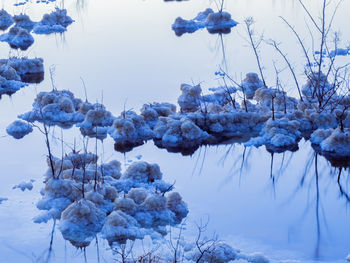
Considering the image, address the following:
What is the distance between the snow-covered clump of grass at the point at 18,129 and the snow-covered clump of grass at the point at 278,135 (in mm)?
4132

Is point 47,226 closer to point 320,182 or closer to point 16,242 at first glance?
point 16,242

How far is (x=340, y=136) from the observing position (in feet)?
33.9

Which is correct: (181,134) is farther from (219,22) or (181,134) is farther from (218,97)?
(219,22)

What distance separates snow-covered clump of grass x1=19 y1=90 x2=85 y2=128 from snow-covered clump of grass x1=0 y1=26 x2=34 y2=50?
6.44 metres

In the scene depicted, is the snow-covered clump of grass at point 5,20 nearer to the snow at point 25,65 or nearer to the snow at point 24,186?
the snow at point 25,65

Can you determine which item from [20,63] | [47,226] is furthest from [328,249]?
[20,63]

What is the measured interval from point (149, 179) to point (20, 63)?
772 cm

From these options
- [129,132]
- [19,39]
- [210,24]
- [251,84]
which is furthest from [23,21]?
[129,132]

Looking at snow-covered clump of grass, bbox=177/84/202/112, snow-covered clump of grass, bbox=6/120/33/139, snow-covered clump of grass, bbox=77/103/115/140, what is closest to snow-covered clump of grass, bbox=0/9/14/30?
snow-covered clump of grass, bbox=6/120/33/139

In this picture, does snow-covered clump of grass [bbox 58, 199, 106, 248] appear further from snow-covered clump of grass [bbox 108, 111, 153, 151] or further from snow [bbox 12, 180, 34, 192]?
snow-covered clump of grass [bbox 108, 111, 153, 151]

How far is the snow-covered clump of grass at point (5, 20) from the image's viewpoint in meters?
21.2

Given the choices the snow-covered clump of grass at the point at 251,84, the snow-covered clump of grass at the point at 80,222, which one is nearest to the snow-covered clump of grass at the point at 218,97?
the snow-covered clump of grass at the point at 251,84

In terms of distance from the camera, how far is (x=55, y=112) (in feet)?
41.0

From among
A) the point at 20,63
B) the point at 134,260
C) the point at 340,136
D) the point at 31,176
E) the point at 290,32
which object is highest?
the point at 290,32
